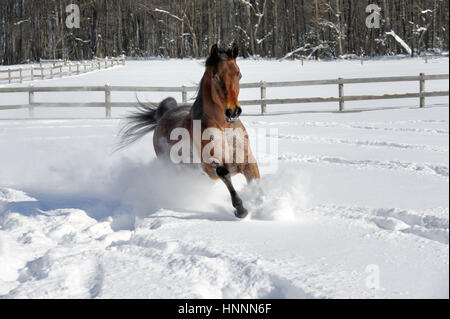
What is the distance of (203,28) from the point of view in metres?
56.4

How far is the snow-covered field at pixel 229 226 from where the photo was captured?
2906 millimetres

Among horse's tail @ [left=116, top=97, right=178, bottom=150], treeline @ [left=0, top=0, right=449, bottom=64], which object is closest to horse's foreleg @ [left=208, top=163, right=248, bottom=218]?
horse's tail @ [left=116, top=97, right=178, bottom=150]

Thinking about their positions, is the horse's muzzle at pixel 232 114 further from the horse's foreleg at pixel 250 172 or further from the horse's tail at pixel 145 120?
the horse's tail at pixel 145 120

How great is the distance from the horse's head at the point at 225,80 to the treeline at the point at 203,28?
41.2 m

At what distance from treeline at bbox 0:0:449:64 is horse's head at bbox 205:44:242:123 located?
4119 centimetres

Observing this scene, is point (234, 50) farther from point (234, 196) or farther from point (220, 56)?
point (234, 196)

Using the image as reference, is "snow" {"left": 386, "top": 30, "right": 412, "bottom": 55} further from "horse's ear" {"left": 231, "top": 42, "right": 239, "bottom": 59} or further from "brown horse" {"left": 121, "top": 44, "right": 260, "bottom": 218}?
"horse's ear" {"left": 231, "top": 42, "right": 239, "bottom": 59}

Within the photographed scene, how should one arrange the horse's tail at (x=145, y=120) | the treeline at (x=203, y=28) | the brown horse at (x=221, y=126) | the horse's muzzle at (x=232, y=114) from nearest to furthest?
1. the horse's muzzle at (x=232, y=114)
2. the brown horse at (x=221, y=126)
3. the horse's tail at (x=145, y=120)
4. the treeline at (x=203, y=28)

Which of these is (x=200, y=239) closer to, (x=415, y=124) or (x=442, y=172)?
(x=442, y=172)

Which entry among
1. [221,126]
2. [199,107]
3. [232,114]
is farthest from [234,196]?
[199,107]

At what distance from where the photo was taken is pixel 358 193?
518 centimetres

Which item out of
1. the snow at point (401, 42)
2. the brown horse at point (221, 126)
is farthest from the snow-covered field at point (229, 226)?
the snow at point (401, 42)
